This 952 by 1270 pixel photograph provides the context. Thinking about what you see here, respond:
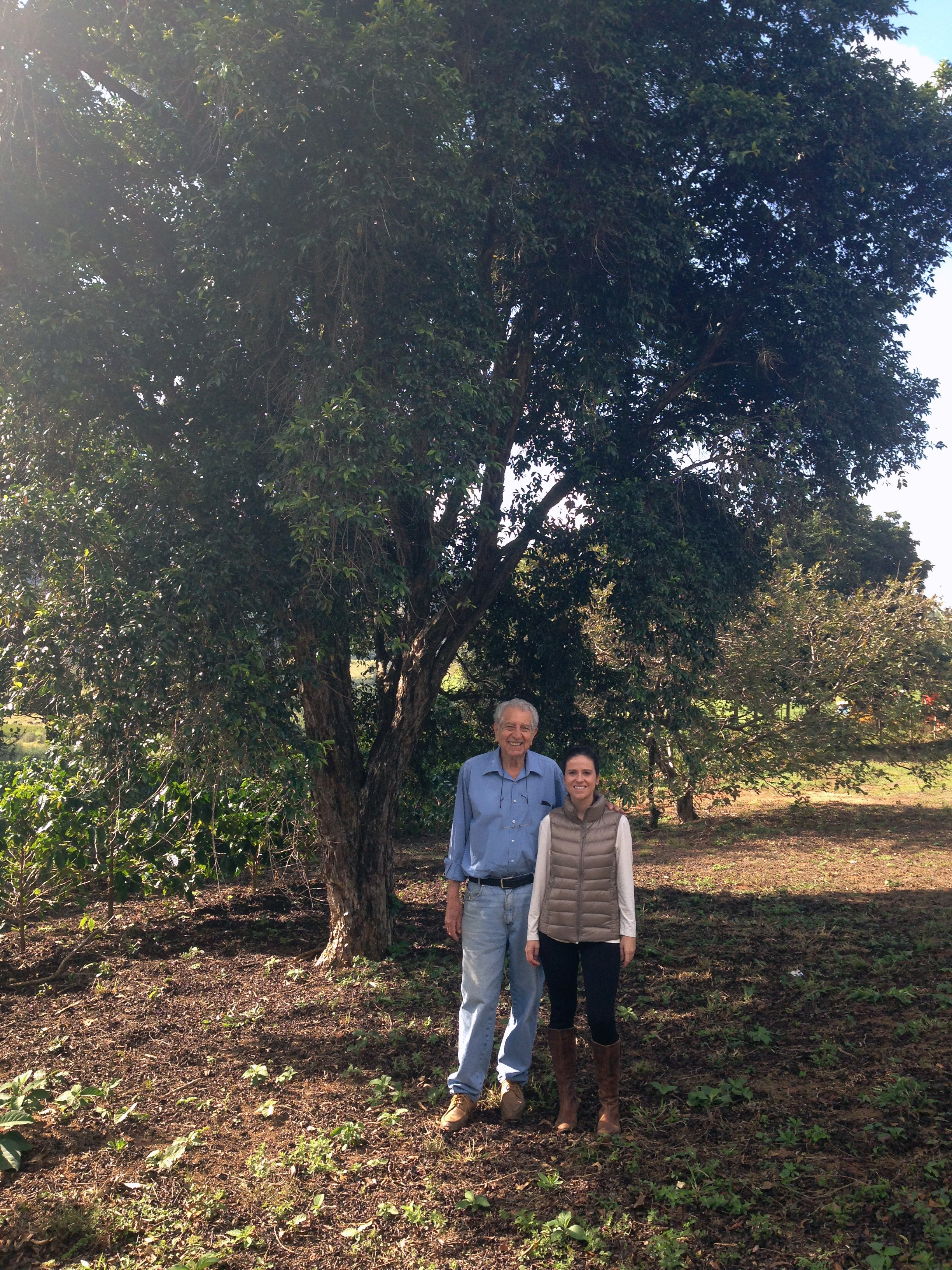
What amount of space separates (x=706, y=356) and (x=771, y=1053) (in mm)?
5649

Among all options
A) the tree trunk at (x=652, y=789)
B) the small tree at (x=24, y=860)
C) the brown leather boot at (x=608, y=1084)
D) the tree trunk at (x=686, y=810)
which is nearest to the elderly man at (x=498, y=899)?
the brown leather boot at (x=608, y=1084)

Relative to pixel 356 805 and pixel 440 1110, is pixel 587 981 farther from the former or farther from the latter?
pixel 356 805

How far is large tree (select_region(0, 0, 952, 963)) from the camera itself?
5910 millimetres

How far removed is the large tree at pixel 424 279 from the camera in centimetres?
591

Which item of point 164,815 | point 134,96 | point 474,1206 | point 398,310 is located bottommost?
point 474,1206

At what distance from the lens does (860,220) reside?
809cm

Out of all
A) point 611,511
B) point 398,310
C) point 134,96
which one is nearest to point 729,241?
point 611,511

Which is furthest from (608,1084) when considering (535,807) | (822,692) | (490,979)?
(822,692)

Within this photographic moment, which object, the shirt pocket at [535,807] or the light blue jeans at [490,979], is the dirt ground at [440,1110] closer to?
the light blue jeans at [490,979]

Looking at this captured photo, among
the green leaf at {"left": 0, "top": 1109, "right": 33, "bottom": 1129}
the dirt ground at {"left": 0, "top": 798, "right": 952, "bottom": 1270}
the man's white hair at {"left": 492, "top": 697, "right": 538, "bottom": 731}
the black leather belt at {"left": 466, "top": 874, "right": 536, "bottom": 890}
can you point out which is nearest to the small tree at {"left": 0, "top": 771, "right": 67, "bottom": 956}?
the dirt ground at {"left": 0, "top": 798, "right": 952, "bottom": 1270}

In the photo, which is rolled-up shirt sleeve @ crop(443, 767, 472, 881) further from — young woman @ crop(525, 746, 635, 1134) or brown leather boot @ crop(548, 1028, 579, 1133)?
brown leather boot @ crop(548, 1028, 579, 1133)

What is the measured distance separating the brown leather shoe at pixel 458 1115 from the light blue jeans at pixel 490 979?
3 cm

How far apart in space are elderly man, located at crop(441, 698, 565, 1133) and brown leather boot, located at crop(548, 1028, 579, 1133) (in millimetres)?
162

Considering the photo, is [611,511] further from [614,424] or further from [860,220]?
[860,220]
